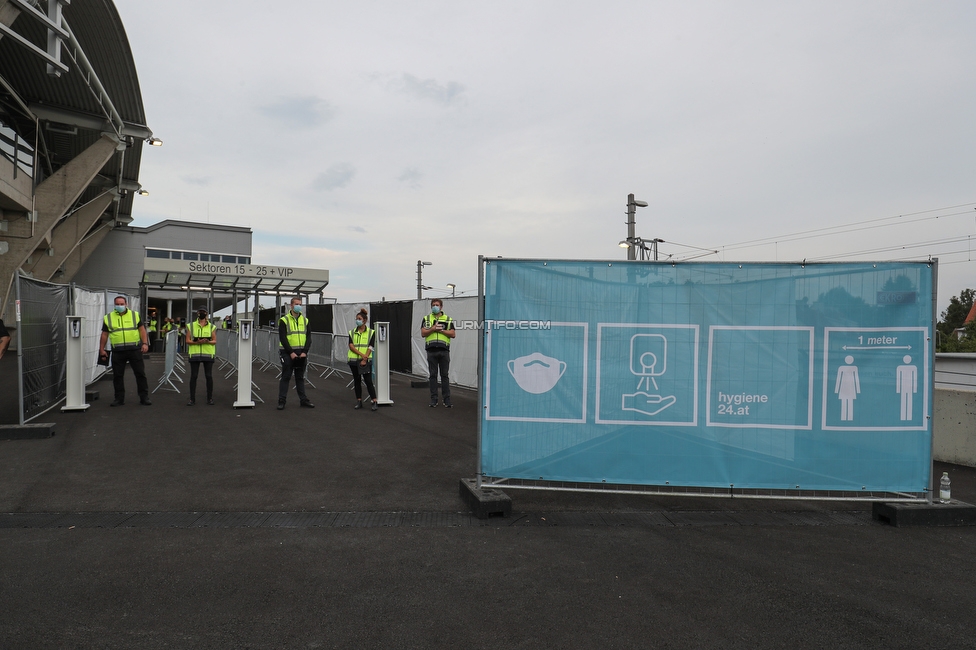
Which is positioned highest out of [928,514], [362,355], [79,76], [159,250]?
[79,76]

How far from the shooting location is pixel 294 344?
10617 mm

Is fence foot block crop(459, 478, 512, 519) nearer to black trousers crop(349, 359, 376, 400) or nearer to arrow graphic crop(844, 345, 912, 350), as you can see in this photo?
arrow graphic crop(844, 345, 912, 350)

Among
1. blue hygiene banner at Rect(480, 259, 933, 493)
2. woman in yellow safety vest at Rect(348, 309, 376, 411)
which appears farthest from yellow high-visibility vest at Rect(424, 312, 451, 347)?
blue hygiene banner at Rect(480, 259, 933, 493)

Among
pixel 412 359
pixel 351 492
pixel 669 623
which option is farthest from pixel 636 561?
pixel 412 359

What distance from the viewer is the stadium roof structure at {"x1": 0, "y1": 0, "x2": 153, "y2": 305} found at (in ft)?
57.9

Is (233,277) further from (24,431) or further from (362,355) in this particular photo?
(24,431)

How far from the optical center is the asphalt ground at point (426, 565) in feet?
9.94

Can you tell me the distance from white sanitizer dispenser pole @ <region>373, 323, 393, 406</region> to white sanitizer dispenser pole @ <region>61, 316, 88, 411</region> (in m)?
5.01

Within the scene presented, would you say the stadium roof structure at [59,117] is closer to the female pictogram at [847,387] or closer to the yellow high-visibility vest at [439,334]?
the yellow high-visibility vest at [439,334]

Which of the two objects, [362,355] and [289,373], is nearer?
[362,355]

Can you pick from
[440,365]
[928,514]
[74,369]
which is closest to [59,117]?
[74,369]

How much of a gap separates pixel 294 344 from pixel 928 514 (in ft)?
30.6

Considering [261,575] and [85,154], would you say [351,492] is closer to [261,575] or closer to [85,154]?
[261,575]

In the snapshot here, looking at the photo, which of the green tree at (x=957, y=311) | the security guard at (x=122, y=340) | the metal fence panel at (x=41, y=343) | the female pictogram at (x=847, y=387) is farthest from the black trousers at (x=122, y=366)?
the green tree at (x=957, y=311)
